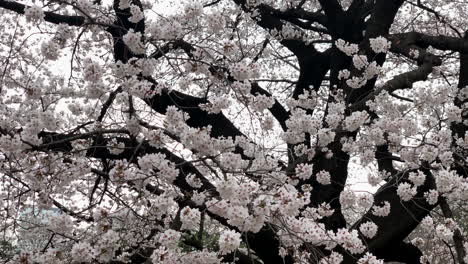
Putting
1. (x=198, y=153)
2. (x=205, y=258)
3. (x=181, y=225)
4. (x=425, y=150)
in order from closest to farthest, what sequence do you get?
(x=205, y=258) → (x=181, y=225) → (x=198, y=153) → (x=425, y=150)

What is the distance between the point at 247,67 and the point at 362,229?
224cm

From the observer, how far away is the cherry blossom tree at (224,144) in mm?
2910

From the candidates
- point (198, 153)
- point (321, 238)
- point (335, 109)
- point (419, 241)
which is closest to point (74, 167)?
point (198, 153)

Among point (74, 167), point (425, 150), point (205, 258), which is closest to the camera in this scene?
point (205, 258)

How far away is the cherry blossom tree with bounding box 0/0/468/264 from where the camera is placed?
9.55 ft

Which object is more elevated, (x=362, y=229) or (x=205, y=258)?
(x=362, y=229)

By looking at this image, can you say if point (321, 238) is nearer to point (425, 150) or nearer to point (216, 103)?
point (216, 103)

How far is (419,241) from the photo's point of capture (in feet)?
20.2

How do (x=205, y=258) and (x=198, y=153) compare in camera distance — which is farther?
(x=198, y=153)

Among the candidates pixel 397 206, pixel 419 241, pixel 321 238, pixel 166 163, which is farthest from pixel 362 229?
pixel 166 163

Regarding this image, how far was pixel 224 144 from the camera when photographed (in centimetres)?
346

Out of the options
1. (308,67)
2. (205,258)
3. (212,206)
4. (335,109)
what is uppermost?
(308,67)

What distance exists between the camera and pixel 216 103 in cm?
328

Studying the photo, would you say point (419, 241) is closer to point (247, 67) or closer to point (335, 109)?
point (335, 109)
